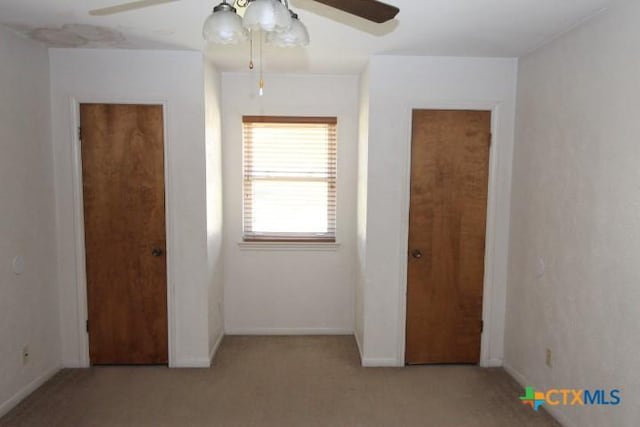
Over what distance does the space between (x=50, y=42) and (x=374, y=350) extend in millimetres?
3354

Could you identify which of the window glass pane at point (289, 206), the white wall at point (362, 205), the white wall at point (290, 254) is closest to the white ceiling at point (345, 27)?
the white wall at point (362, 205)

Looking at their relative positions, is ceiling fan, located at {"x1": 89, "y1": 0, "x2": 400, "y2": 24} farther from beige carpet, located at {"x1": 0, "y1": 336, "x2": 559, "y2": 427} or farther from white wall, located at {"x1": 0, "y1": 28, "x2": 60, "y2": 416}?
beige carpet, located at {"x1": 0, "y1": 336, "x2": 559, "y2": 427}

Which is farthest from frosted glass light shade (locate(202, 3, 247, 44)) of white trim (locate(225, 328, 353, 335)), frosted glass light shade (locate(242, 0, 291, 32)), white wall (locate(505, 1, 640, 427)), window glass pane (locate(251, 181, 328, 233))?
white trim (locate(225, 328, 353, 335))

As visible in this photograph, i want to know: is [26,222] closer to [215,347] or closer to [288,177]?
[215,347]

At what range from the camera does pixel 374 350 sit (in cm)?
333

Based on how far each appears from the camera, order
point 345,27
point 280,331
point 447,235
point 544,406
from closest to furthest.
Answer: point 345,27, point 544,406, point 447,235, point 280,331

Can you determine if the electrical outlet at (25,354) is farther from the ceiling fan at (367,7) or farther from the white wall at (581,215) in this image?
the white wall at (581,215)

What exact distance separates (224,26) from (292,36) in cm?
25

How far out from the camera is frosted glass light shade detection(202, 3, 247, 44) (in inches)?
57.3

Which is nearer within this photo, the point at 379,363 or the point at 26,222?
the point at 26,222

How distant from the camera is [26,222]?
9.30ft

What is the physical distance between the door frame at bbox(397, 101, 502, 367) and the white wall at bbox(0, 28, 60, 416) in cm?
272

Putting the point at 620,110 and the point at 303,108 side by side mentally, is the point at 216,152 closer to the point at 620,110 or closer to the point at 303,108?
the point at 303,108

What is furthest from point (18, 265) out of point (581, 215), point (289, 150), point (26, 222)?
point (581, 215)
